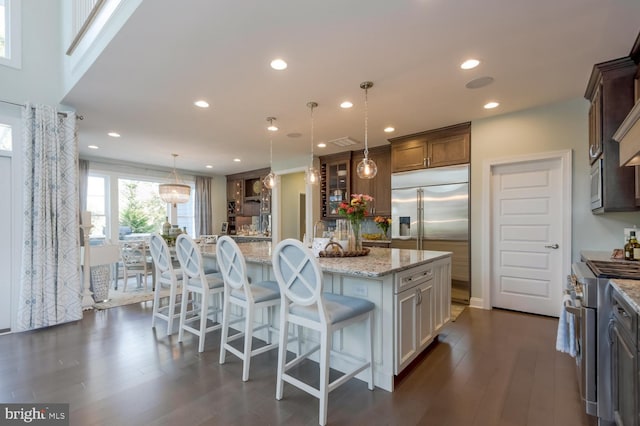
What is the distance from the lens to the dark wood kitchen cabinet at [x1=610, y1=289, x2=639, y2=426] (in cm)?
129

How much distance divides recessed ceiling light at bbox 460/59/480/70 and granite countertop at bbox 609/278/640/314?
78.1 inches

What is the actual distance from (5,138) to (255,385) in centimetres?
395

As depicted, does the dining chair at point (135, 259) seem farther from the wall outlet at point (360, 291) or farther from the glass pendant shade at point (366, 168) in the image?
the wall outlet at point (360, 291)

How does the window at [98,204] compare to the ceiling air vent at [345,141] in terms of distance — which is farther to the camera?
the window at [98,204]

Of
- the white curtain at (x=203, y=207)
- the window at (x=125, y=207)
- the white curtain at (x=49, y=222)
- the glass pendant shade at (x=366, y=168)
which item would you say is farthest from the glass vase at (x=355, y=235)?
the white curtain at (x=203, y=207)

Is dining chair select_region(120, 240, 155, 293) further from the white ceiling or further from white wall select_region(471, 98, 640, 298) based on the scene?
white wall select_region(471, 98, 640, 298)

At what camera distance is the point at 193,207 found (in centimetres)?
805

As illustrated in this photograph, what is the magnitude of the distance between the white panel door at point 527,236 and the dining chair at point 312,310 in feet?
9.16

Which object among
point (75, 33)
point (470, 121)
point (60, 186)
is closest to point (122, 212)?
point (60, 186)

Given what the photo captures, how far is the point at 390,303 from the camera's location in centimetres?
211

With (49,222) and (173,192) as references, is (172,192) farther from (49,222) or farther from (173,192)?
(49,222)

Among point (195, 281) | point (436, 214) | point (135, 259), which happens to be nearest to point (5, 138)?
point (135, 259)

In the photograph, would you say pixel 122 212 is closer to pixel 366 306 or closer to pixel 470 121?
pixel 366 306

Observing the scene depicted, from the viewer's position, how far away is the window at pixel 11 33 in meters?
3.30
